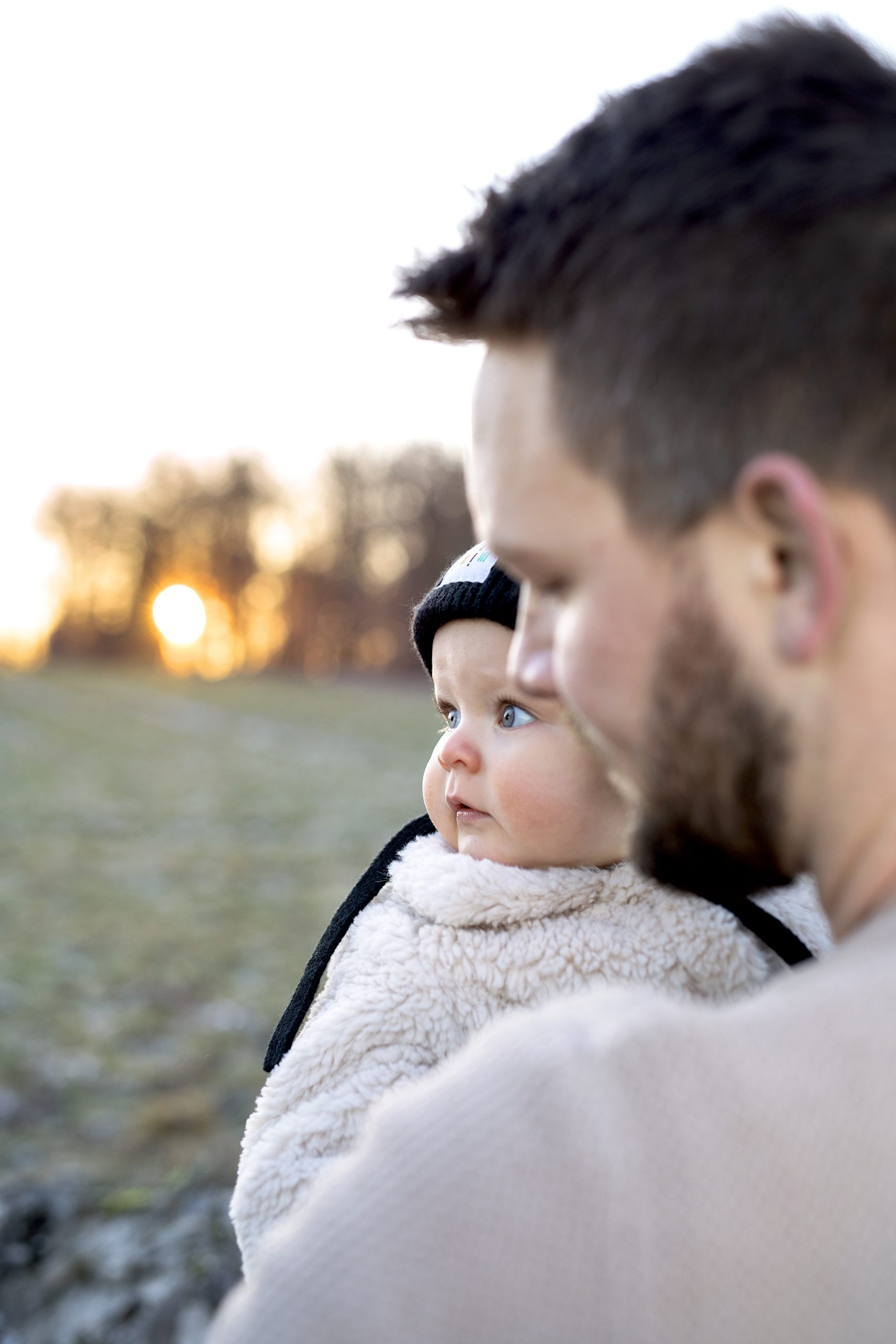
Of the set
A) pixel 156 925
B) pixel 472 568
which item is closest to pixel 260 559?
pixel 156 925

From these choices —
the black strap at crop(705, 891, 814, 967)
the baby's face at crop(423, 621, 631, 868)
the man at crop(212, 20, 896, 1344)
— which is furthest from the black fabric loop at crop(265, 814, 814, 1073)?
the man at crop(212, 20, 896, 1344)

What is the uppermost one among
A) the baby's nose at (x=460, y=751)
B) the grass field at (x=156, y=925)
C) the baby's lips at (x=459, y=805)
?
the baby's nose at (x=460, y=751)

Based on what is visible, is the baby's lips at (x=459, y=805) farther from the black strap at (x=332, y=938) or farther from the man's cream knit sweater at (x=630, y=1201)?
the man's cream knit sweater at (x=630, y=1201)

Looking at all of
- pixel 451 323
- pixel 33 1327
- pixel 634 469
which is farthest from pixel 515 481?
pixel 33 1327

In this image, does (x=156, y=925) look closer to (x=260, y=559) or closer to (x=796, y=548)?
(x=796, y=548)

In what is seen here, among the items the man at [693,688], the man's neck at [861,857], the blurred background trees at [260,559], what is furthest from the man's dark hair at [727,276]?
the blurred background trees at [260,559]

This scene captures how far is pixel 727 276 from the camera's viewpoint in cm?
109

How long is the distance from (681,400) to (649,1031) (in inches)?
23.2

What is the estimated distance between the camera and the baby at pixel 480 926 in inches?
66.3

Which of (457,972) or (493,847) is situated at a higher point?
(493,847)

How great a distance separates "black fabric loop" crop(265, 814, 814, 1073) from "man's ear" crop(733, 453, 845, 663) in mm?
669

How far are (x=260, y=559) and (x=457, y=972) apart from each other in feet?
159

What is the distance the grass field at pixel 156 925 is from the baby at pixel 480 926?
8.66 feet

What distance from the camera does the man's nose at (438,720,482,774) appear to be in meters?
2.05
